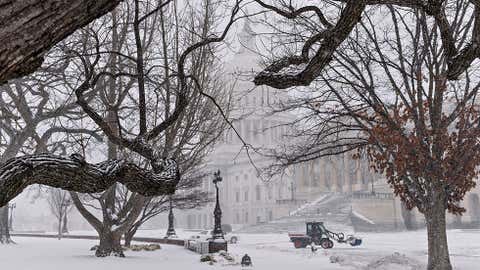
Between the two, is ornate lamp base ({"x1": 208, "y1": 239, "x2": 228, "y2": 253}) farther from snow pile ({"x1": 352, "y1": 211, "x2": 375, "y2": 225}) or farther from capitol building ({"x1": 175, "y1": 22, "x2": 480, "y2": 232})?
snow pile ({"x1": 352, "y1": 211, "x2": 375, "y2": 225})

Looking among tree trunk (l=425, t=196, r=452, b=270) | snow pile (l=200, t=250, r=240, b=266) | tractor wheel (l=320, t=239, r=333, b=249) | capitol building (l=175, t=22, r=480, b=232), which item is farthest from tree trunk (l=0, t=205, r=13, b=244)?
tree trunk (l=425, t=196, r=452, b=270)

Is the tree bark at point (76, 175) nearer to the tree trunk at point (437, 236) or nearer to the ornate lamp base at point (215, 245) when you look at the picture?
the tree trunk at point (437, 236)

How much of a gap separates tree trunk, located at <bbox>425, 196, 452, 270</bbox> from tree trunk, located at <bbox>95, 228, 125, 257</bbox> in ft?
29.4

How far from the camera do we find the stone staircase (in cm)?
4912

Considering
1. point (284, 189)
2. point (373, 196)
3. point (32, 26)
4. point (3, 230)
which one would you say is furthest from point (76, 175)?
point (284, 189)

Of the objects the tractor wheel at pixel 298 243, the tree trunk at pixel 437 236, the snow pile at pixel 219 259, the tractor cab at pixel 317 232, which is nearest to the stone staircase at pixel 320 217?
the tractor cab at pixel 317 232

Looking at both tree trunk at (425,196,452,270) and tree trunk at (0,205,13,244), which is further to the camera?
tree trunk at (0,205,13,244)

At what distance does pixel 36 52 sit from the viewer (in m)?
2.16

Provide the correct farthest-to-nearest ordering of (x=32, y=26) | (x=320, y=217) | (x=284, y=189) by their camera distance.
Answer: (x=284, y=189), (x=320, y=217), (x=32, y=26)

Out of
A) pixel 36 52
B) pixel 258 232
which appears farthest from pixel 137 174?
pixel 258 232

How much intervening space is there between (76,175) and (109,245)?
12.1 metres

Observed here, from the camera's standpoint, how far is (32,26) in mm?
2039

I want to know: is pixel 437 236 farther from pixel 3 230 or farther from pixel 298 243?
pixel 3 230

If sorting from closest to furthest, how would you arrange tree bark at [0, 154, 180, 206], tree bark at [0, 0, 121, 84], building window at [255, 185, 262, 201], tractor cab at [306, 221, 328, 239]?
tree bark at [0, 0, 121, 84]
tree bark at [0, 154, 180, 206]
tractor cab at [306, 221, 328, 239]
building window at [255, 185, 262, 201]
